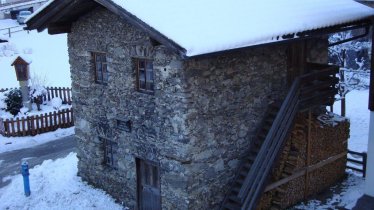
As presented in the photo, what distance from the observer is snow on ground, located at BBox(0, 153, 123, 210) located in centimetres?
1206

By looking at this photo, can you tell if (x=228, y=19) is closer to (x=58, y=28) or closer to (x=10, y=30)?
(x=58, y=28)

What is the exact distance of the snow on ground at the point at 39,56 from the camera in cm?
2742

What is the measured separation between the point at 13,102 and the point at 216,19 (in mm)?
13145

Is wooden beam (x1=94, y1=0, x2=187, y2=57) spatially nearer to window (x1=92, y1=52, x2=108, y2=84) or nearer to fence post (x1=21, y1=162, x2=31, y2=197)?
window (x1=92, y1=52, x2=108, y2=84)

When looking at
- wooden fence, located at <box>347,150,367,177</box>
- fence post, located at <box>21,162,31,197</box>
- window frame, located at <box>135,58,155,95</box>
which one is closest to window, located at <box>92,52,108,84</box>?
window frame, located at <box>135,58,155,95</box>

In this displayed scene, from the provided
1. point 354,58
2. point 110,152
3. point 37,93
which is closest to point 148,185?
point 110,152

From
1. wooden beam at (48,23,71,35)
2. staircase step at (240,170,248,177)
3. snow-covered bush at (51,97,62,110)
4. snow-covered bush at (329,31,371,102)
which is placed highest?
wooden beam at (48,23,71,35)

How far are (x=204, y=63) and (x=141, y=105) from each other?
6.76ft

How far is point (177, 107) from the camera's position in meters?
9.58

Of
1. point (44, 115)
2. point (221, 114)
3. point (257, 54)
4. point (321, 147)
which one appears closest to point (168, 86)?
point (221, 114)

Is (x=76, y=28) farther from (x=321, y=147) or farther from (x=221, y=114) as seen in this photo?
(x=321, y=147)

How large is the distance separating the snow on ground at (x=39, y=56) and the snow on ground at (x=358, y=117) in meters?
15.7

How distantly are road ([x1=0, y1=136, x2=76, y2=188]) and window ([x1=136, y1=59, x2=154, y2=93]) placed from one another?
21.0 ft

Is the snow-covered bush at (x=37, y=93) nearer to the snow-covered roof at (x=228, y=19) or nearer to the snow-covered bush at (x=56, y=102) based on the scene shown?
the snow-covered bush at (x=56, y=102)
